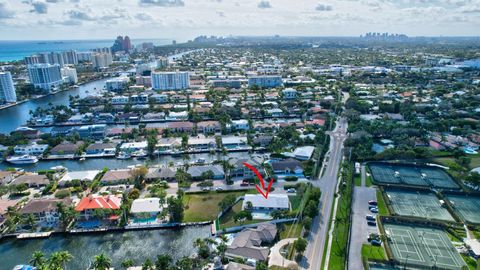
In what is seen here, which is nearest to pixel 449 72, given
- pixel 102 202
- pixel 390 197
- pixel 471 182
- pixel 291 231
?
pixel 471 182

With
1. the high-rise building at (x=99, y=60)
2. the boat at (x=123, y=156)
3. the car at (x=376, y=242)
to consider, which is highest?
the high-rise building at (x=99, y=60)

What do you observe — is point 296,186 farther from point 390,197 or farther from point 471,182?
point 471,182

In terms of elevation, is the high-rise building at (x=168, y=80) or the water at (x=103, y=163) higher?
A: the high-rise building at (x=168, y=80)

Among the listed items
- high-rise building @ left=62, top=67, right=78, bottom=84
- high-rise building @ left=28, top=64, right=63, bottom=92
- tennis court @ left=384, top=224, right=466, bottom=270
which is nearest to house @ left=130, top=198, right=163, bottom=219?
tennis court @ left=384, top=224, right=466, bottom=270

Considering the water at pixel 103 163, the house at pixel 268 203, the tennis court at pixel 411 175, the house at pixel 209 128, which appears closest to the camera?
the house at pixel 268 203

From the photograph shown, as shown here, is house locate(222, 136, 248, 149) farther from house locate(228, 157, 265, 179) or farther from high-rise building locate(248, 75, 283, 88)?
high-rise building locate(248, 75, 283, 88)

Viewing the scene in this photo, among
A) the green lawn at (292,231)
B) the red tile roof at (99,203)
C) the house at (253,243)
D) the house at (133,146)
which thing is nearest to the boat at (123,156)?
the house at (133,146)

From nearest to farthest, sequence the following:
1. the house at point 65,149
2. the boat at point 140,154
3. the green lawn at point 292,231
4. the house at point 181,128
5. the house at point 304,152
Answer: the green lawn at point 292,231 → the house at point 304,152 → the boat at point 140,154 → the house at point 65,149 → the house at point 181,128

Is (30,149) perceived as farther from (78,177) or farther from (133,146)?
(78,177)

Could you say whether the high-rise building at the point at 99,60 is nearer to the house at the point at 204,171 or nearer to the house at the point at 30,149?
the house at the point at 30,149
